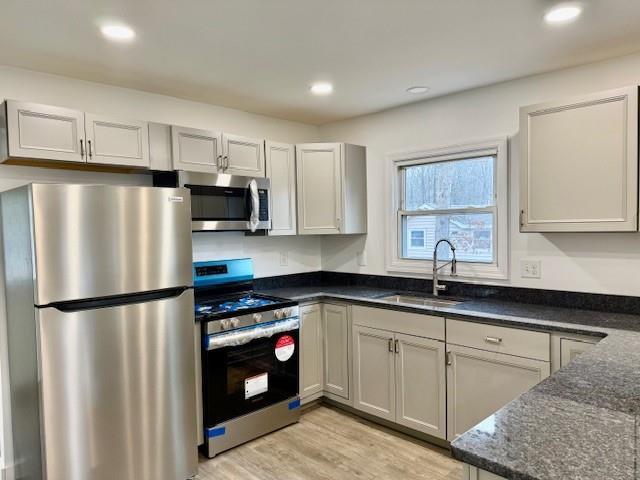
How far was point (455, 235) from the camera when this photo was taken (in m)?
3.24

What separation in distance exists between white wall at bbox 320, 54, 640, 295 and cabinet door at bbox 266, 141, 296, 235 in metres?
0.68

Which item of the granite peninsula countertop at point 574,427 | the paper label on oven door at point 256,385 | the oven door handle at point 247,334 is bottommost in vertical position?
the paper label on oven door at point 256,385

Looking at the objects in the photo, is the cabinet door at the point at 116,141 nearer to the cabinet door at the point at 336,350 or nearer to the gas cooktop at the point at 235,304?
the gas cooktop at the point at 235,304

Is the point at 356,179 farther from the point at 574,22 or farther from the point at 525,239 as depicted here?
the point at 574,22

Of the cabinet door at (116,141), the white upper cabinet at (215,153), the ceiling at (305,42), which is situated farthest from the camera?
the white upper cabinet at (215,153)

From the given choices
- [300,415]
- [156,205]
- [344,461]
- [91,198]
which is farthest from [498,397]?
[91,198]

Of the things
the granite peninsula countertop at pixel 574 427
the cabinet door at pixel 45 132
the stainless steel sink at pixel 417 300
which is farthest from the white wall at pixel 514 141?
the cabinet door at pixel 45 132

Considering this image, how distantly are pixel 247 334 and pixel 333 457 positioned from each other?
94cm

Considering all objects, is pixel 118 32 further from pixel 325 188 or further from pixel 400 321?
pixel 400 321

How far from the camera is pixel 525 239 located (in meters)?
2.82

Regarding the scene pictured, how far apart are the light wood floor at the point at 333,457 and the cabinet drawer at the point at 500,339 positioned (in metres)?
0.74

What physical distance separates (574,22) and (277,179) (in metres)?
2.15

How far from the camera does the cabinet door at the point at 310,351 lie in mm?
3260

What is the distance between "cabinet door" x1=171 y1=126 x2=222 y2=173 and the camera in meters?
2.80
